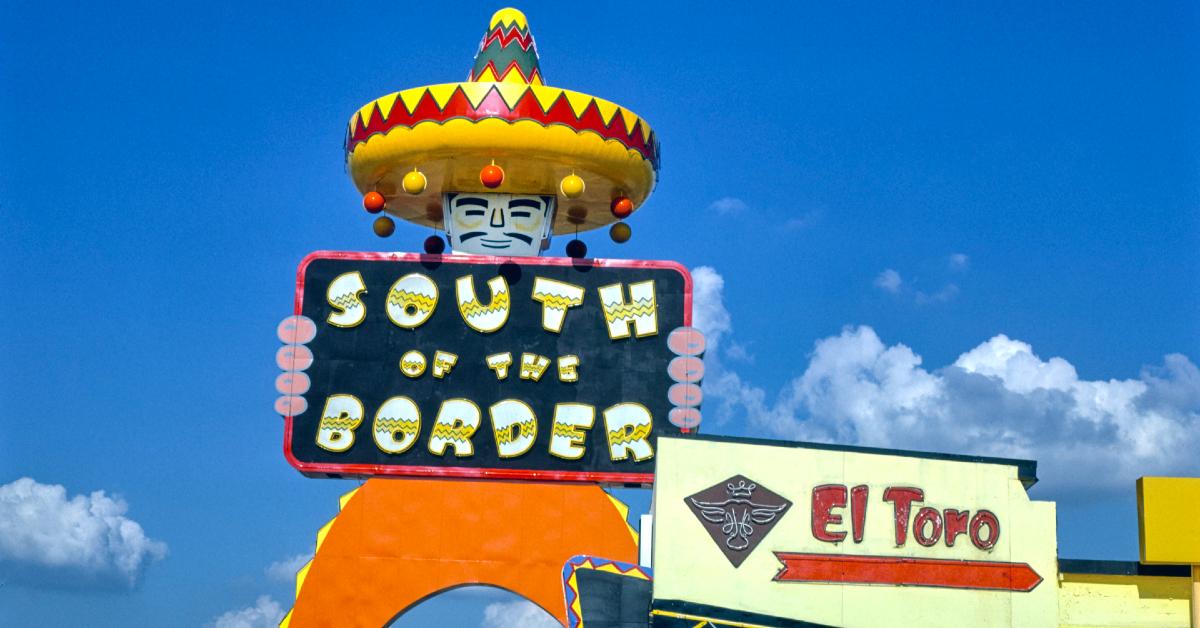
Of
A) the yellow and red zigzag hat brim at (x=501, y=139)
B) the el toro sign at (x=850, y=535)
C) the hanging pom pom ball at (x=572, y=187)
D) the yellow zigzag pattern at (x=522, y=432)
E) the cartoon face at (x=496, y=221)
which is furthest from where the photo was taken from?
the cartoon face at (x=496, y=221)

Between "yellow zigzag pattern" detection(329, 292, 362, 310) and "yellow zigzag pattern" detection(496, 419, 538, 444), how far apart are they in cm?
338

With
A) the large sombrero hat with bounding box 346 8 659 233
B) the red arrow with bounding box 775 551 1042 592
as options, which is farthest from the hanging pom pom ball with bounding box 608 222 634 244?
the red arrow with bounding box 775 551 1042 592

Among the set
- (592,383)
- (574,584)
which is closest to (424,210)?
(592,383)

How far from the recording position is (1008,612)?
2477 cm

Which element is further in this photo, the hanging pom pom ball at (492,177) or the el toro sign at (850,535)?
the hanging pom pom ball at (492,177)

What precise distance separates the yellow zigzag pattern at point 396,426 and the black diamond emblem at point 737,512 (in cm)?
780

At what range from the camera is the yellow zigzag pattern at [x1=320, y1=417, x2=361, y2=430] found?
3098cm

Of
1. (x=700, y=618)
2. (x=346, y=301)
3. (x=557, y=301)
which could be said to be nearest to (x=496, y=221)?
(x=557, y=301)

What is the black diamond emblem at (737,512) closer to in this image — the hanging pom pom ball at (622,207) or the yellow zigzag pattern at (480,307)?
the yellow zigzag pattern at (480,307)

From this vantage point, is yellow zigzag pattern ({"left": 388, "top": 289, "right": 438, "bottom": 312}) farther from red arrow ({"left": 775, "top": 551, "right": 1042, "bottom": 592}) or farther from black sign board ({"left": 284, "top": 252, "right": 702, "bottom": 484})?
red arrow ({"left": 775, "top": 551, "right": 1042, "bottom": 592})

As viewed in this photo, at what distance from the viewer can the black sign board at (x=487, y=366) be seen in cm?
3094

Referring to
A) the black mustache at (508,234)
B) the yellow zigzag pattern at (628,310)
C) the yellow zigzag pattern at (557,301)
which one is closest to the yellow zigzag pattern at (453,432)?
the yellow zigzag pattern at (557,301)

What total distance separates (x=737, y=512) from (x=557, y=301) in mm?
8032

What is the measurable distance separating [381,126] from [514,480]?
6.51m
